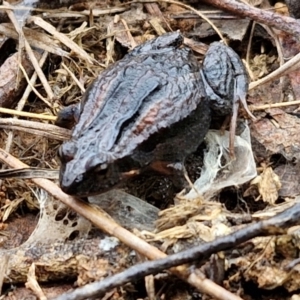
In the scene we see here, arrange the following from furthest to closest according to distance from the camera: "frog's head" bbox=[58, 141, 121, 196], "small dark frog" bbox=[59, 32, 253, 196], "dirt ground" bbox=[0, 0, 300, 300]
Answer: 1. "small dark frog" bbox=[59, 32, 253, 196]
2. "frog's head" bbox=[58, 141, 121, 196]
3. "dirt ground" bbox=[0, 0, 300, 300]

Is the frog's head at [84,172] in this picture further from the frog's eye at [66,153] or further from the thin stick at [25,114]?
the thin stick at [25,114]

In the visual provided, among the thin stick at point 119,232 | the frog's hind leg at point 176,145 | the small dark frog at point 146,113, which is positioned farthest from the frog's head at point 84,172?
the frog's hind leg at point 176,145

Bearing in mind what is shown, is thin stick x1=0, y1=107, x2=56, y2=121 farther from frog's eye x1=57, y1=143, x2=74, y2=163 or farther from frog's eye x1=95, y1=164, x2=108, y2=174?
frog's eye x1=95, y1=164, x2=108, y2=174

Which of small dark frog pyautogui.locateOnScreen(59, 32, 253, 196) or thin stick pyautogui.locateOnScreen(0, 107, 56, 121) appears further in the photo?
thin stick pyautogui.locateOnScreen(0, 107, 56, 121)

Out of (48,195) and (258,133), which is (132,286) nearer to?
(48,195)

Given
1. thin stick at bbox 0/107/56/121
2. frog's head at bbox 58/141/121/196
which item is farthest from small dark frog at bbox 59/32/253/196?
thin stick at bbox 0/107/56/121

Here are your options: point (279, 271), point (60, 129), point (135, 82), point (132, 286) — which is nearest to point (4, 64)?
point (60, 129)

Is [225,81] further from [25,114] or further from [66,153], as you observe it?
[25,114]


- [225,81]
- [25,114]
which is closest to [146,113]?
[225,81]
